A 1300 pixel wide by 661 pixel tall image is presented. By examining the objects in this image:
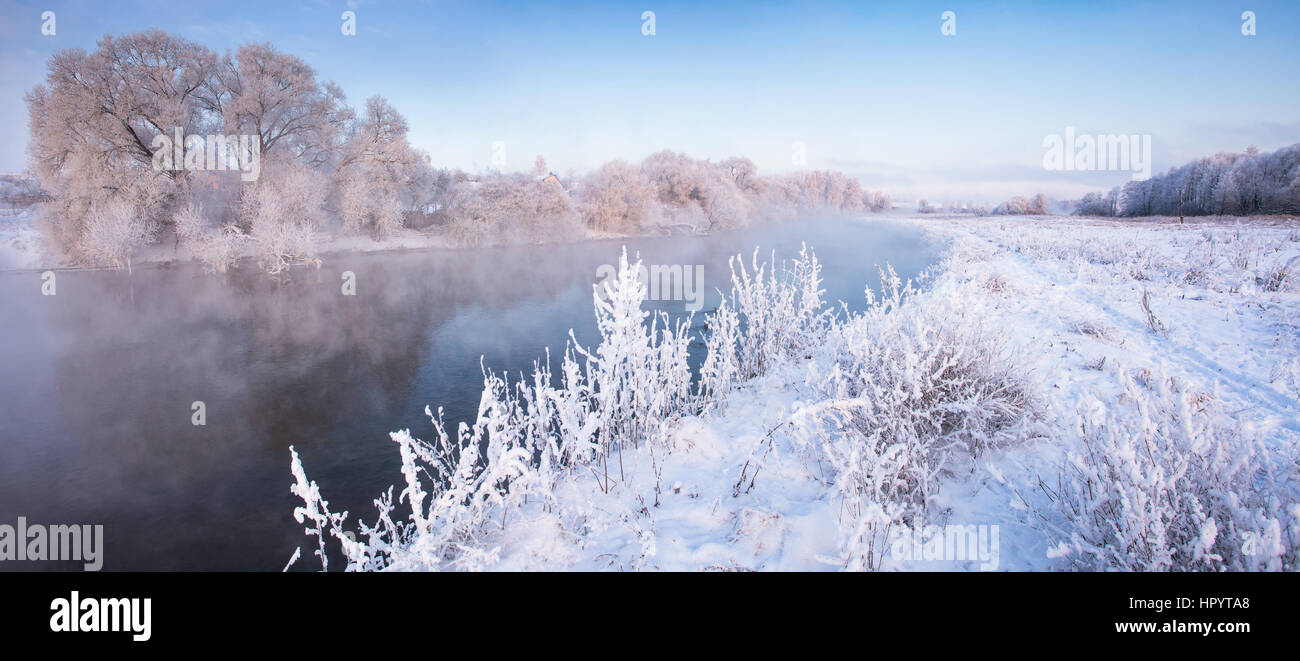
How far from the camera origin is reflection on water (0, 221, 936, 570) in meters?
5.02

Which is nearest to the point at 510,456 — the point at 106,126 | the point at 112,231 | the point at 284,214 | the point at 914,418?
the point at 914,418

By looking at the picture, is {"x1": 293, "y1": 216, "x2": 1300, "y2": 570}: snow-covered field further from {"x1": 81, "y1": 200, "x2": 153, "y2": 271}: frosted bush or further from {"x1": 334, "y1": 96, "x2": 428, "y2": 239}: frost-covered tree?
{"x1": 334, "y1": 96, "x2": 428, "y2": 239}: frost-covered tree

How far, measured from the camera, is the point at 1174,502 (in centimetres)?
235

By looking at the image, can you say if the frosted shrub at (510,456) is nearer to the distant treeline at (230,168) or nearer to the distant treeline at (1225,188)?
the distant treeline at (230,168)

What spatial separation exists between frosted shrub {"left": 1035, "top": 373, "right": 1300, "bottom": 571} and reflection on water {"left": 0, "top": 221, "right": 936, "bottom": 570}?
18.6 ft

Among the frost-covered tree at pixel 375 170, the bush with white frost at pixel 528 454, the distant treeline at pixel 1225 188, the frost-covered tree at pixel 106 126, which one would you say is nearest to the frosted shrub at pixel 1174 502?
the bush with white frost at pixel 528 454

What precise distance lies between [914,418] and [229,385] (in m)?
10.5

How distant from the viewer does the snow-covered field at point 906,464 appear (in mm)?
2465

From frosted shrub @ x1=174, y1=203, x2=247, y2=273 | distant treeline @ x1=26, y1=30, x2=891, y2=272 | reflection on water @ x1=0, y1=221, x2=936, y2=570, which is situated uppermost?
distant treeline @ x1=26, y1=30, x2=891, y2=272

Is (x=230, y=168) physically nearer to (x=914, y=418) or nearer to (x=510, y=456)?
(x=510, y=456)

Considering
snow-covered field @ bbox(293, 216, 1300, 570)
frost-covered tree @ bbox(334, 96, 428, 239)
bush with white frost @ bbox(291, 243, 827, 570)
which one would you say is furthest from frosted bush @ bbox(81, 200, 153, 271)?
snow-covered field @ bbox(293, 216, 1300, 570)
